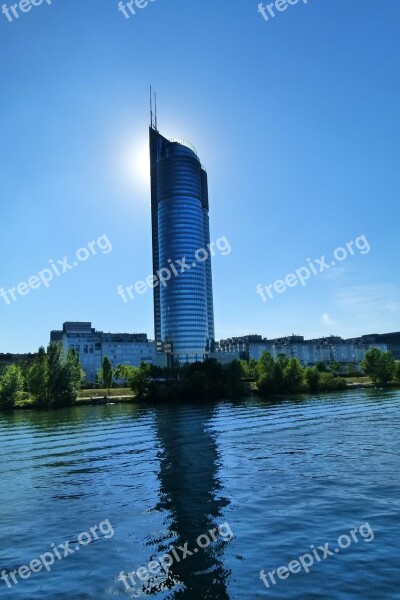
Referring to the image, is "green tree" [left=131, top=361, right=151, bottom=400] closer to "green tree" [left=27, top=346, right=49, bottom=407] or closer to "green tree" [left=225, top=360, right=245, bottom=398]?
"green tree" [left=225, top=360, right=245, bottom=398]

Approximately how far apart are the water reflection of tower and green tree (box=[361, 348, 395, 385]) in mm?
139422

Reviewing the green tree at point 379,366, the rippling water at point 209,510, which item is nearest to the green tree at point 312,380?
the green tree at point 379,366

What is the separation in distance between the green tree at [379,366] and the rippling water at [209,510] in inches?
5186

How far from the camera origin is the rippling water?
1860 centimetres

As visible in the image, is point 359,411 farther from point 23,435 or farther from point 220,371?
point 220,371

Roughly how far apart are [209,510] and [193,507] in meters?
1.39

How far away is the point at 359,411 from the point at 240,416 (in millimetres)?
22512

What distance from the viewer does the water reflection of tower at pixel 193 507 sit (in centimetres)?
1861

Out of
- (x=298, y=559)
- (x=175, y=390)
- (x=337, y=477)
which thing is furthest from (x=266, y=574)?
(x=175, y=390)

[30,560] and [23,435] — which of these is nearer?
[30,560]

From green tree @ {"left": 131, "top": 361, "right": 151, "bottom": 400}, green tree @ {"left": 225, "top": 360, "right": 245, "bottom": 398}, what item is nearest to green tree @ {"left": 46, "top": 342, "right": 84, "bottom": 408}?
green tree @ {"left": 131, "top": 361, "right": 151, "bottom": 400}

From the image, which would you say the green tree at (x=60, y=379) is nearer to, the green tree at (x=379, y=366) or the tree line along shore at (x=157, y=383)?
the tree line along shore at (x=157, y=383)

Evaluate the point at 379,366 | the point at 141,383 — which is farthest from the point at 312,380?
the point at 141,383

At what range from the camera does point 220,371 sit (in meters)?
153
